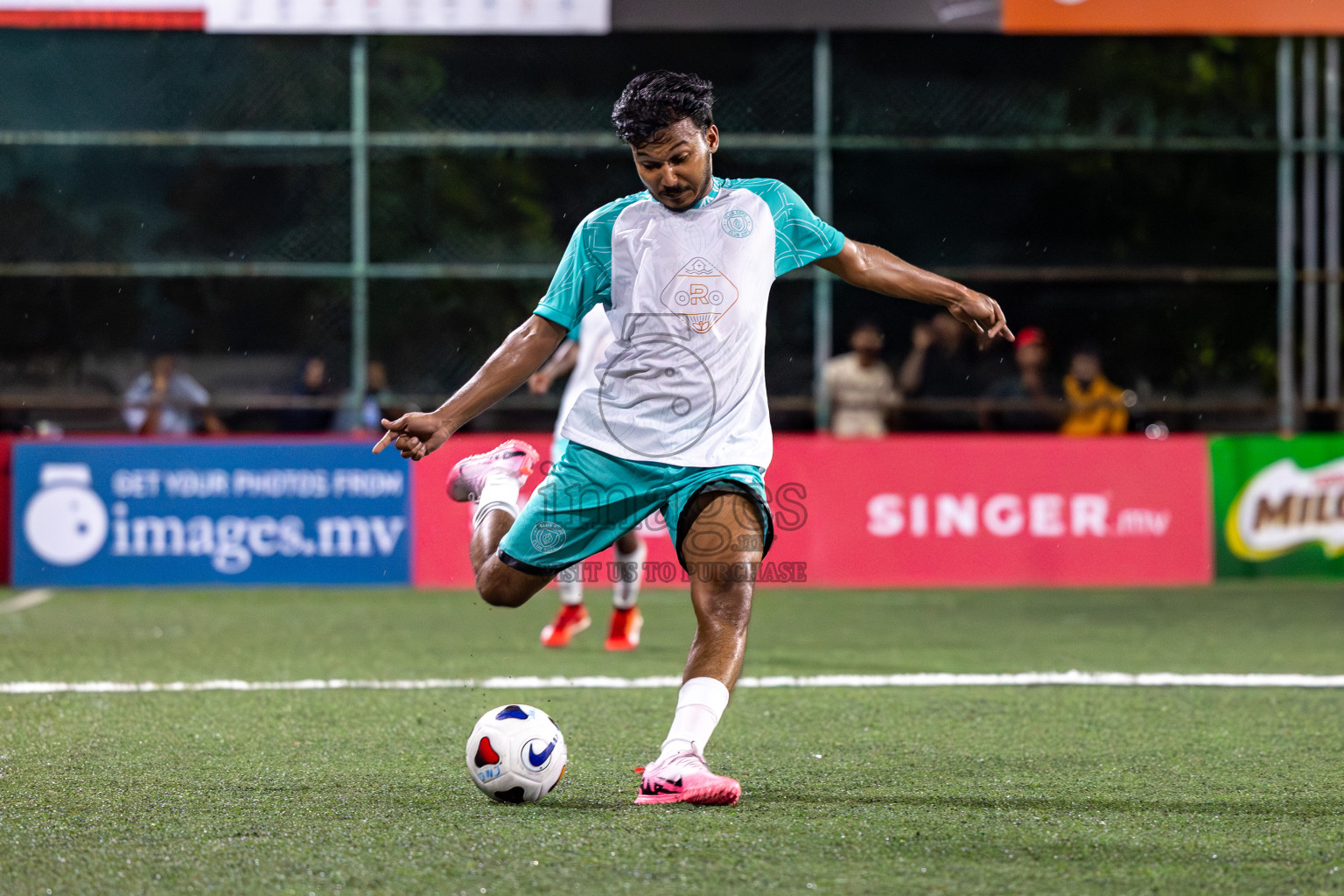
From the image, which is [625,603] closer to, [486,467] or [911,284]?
[486,467]

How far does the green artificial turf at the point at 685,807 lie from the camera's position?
3570 millimetres

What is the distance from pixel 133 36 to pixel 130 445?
336cm

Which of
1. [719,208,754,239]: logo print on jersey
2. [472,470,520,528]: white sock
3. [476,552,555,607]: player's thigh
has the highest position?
[719,208,754,239]: logo print on jersey

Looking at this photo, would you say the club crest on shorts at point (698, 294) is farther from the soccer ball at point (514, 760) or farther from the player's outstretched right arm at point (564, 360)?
the player's outstretched right arm at point (564, 360)

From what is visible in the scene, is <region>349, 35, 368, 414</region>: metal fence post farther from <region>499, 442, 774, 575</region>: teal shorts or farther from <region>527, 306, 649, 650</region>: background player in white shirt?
<region>499, 442, 774, 575</region>: teal shorts

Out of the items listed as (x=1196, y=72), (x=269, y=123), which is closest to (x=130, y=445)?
(x=269, y=123)

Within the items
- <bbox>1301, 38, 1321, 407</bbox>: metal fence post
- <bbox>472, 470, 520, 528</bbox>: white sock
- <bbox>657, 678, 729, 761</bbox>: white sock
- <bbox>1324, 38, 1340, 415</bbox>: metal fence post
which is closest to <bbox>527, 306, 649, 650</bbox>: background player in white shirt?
<bbox>472, 470, 520, 528</bbox>: white sock

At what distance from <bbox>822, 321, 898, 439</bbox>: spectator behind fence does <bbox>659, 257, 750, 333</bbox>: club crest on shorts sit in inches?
324

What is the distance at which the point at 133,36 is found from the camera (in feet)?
41.8

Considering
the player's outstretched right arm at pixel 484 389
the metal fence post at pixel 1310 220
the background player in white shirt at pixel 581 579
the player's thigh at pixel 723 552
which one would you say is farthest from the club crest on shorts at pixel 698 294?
the metal fence post at pixel 1310 220

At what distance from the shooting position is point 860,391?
498 inches

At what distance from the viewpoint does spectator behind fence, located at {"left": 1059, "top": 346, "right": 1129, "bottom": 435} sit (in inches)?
501

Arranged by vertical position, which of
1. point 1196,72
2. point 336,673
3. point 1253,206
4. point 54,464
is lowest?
point 336,673

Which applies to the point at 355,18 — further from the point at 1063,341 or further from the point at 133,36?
the point at 1063,341
